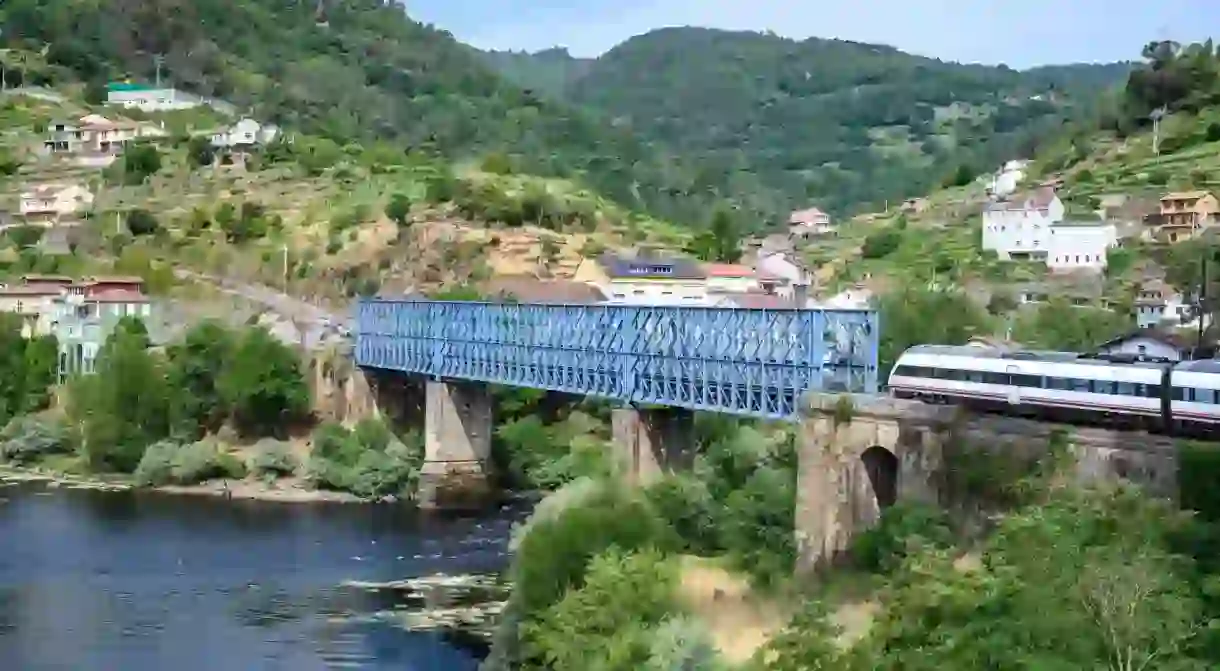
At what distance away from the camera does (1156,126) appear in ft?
313

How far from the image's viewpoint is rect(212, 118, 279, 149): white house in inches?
4296

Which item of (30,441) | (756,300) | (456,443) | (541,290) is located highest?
(541,290)

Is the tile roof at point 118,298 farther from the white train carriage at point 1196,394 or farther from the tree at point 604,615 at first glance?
the white train carriage at point 1196,394

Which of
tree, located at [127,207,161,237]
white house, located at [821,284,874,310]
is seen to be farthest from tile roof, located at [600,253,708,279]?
tree, located at [127,207,161,237]

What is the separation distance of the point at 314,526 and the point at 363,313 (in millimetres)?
18893

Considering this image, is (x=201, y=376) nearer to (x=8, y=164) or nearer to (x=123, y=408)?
(x=123, y=408)

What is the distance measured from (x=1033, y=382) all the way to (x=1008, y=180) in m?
68.6

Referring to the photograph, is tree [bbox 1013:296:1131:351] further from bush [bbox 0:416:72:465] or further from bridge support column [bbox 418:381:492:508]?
bush [bbox 0:416:72:465]

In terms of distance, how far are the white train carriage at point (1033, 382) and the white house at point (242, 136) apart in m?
77.7

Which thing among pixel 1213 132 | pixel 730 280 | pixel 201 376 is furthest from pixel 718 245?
pixel 201 376

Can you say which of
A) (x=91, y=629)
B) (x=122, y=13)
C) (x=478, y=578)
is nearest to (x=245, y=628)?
(x=91, y=629)

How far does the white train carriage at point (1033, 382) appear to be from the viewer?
32.6 m

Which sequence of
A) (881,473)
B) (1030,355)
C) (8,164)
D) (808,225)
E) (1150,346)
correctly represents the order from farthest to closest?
(808,225)
(8,164)
(1150,346)
(1030,355)
(881,473)

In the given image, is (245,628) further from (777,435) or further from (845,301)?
(845,301)
